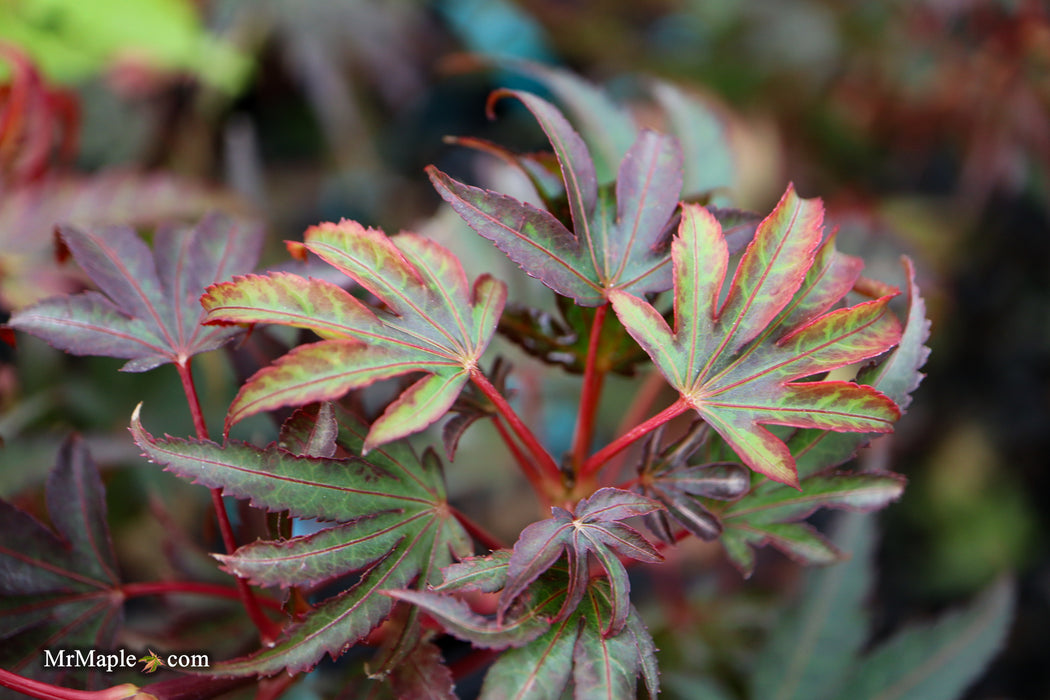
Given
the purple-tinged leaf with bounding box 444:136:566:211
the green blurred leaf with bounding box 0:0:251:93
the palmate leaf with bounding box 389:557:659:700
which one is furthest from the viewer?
the green blurred leaf with bounding box 0:0:251:93

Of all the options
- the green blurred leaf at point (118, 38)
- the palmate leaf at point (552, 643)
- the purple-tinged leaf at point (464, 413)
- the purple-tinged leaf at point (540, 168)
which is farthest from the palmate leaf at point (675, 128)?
the green blurred leaf at point (118, 38)

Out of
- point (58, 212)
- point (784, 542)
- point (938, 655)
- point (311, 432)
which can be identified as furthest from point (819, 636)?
point (58, 212)

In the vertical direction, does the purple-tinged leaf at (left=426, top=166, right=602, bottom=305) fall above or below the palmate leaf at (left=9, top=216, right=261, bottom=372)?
above

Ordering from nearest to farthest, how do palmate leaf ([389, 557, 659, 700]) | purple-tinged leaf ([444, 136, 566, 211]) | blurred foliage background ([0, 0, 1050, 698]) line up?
1. palmate leaf ([389, 557, 659, 700])
2. purple-tinged leaf ([444, 136, 566, 211])
3. blurred foliage background ([0, 0, 1050, 698])

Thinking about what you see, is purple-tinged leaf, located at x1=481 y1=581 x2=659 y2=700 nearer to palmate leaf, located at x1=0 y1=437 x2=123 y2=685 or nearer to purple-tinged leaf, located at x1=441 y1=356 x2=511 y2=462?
purple-tinged leaf, located at x1=441 y1=356 x2=511 y2=462

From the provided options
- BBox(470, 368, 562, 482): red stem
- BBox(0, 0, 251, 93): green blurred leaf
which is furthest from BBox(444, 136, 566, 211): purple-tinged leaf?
BBox(0, 0, 251, 93): green blurred leaf

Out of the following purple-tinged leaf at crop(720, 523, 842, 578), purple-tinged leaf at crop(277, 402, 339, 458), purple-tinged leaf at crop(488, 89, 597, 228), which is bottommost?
purple-tinged leaf at crop(720, 523, 842, 578)
